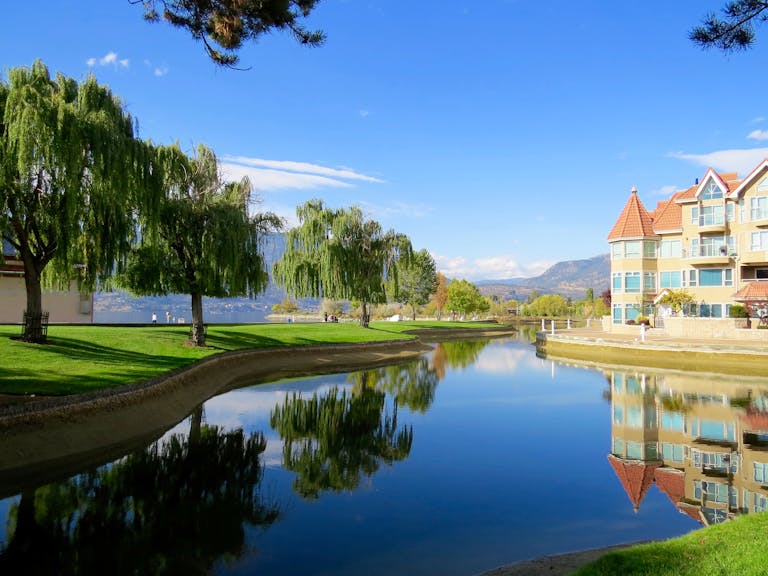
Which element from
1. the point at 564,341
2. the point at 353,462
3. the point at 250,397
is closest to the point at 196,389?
the point at 250,397

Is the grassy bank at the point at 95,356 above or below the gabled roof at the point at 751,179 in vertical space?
below

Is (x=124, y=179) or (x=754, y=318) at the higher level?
(x=124, y=179)

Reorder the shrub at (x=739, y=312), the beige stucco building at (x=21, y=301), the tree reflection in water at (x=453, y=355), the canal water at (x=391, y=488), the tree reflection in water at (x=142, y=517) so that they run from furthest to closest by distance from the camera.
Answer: the shrub at (x=739, y=312), the tree reflection in water at (x=453, y=355), the beige stucco building at (x=21, y=301), the canal water at (x=391, y=488), the tree reflection in water at (x=142, y=517)

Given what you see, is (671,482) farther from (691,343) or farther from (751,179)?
(751,179)

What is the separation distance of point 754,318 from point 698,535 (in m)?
38.5

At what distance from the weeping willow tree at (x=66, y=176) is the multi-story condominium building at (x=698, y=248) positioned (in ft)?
129

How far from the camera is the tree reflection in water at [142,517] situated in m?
7.93

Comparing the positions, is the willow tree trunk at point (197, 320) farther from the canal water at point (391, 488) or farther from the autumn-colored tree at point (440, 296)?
the autumn-colored tree at point (440, 296)

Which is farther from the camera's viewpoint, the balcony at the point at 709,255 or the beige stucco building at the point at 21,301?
the balcony at the point at 709,255

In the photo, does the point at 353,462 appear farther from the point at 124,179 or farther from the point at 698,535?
the point at 124,179

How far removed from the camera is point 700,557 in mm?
6223

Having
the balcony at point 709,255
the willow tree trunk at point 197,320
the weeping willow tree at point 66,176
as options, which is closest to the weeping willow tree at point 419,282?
the balcony at point 709,255

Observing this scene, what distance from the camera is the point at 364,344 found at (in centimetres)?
3956

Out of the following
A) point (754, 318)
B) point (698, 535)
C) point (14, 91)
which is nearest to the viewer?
point (698, 535)
